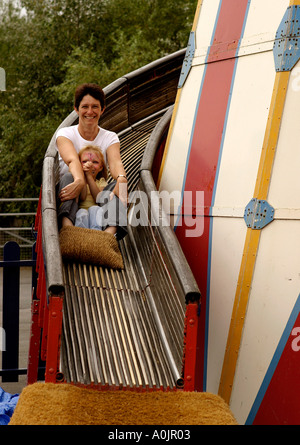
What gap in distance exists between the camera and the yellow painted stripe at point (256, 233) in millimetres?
4160

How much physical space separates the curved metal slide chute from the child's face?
225 millimetres

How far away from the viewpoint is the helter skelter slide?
148 inches

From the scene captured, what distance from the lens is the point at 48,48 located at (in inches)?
779

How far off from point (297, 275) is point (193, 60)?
6.99 ft

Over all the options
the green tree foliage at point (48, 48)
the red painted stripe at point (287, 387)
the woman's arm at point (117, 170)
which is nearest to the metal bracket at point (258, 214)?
the red painted stripe at point (287, 387)

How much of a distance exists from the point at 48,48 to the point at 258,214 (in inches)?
664

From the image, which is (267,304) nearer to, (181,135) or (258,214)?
(258,214)

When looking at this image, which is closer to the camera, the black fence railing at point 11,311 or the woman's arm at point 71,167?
the woman's arm at point 71,167

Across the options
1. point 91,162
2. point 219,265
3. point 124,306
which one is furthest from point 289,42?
point 124,306

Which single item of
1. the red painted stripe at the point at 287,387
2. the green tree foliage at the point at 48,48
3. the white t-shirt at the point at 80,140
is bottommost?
the red painted stripe at the point at 287,387

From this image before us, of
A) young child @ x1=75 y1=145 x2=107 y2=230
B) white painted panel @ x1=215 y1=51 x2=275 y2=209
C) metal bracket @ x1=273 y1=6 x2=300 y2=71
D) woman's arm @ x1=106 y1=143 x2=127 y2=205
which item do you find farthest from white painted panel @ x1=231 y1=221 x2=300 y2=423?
young child @ x1=75 y1=145 x2=107 y2=230

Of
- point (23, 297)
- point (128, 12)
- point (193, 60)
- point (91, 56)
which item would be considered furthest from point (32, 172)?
point (193, 60)

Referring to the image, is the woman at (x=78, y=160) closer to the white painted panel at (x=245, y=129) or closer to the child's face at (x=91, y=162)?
the child's face at (x=91, y=162)

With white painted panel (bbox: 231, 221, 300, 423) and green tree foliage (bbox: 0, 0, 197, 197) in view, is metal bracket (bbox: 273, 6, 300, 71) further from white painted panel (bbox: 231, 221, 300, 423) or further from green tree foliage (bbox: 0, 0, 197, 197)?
green tree foliage (bbox: 0, 0, 197, 197)
